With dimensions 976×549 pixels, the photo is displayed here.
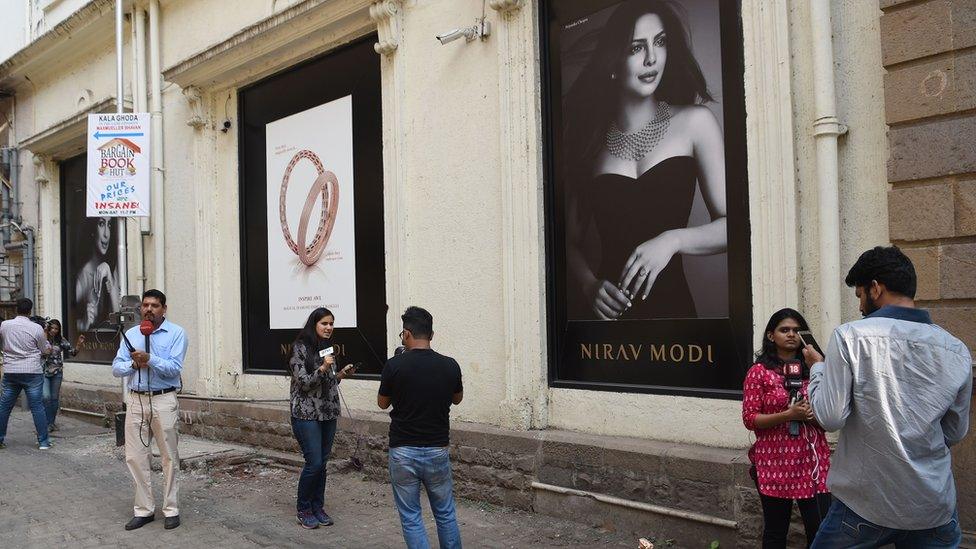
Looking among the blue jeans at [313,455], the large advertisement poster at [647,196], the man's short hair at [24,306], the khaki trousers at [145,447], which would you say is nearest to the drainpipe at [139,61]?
the man's short hair at [24,306]

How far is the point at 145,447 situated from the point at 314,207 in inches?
147

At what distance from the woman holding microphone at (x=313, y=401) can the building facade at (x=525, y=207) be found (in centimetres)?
133

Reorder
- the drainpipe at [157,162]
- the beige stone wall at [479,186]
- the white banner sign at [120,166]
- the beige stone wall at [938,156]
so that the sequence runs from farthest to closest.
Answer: the drainpipe at [157,162] < the white banner sign at [120,166] < the beige stone wall at [479,186] < the beige stone wall at [938,156]

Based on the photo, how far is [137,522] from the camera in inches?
250

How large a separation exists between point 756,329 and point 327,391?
3.20m

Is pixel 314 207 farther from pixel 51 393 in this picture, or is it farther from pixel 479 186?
pixel 51 393

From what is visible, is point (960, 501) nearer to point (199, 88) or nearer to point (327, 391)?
point (327, 391)

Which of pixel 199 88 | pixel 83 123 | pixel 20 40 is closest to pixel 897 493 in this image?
pixel 199 88

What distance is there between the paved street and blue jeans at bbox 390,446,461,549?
1.26m

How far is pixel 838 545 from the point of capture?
10.1 feet

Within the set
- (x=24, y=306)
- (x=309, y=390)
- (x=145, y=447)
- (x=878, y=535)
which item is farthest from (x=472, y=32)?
(x=24, y=306)

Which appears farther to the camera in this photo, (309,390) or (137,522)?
(137,522)

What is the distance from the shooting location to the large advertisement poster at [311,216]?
894cm

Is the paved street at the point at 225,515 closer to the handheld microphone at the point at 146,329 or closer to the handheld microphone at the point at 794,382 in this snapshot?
the handheld microphone at the point at 146,329
